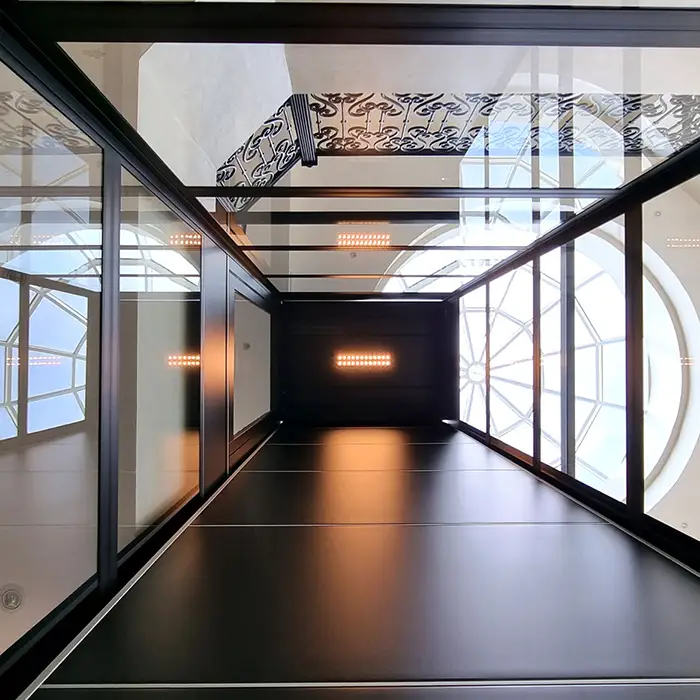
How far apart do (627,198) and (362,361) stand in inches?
139

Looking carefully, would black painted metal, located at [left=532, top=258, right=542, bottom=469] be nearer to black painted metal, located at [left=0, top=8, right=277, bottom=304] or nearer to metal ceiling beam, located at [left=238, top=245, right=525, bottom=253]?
metal ceiling beam, located at [left=238, top=245, right=525, bottom=253]

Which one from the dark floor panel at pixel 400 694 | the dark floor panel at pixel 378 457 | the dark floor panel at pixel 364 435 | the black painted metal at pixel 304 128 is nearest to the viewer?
the dark floor panel at pixel 400 694

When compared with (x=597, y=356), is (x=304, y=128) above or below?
above

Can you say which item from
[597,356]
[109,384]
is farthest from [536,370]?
[597,356]

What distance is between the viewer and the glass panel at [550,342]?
3.15m

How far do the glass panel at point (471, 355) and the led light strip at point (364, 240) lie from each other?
1691 mm

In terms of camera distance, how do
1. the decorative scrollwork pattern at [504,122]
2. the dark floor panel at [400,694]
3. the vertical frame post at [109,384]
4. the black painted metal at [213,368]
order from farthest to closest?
the black painted metal at [213,368] → the decorative scrollwork pattern at [504,122] → the vertical frame post at [109,384] → the dark floor panel at [400,694]

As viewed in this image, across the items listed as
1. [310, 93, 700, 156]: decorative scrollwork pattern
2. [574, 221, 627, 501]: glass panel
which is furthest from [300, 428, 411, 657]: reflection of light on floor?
[574, 221, 627, 501]: glass panel

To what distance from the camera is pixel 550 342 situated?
337cm

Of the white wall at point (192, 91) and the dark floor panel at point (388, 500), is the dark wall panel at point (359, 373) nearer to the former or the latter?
the dark floor panel at point (388, 500)

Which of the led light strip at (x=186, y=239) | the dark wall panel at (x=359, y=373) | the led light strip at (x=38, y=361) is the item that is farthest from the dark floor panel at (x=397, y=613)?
the dark wall panel at (x=359, y=373)

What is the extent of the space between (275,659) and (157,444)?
1276 mm

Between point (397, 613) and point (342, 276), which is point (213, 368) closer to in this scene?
point (397, 613)

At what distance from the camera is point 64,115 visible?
1.27 m
